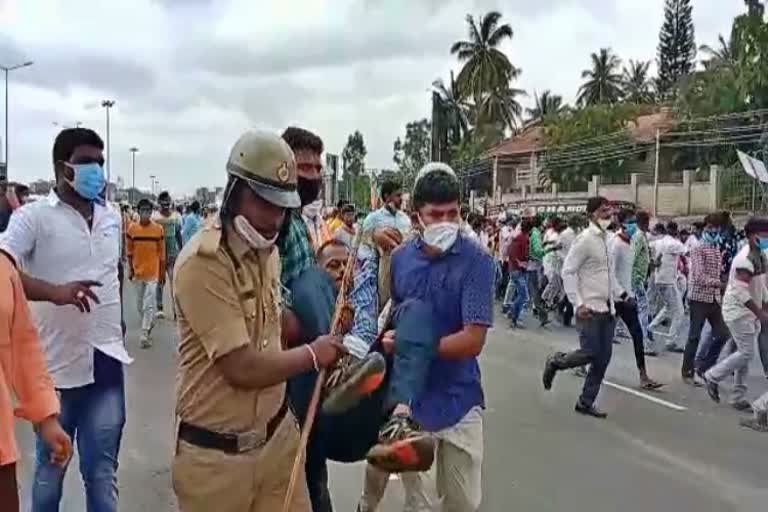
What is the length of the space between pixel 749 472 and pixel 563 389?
3.15 metres

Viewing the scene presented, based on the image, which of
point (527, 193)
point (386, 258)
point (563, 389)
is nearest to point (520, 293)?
point (563, 389)

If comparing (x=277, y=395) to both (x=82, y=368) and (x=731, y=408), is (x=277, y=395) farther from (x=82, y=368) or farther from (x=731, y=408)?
(x=731, y=408)

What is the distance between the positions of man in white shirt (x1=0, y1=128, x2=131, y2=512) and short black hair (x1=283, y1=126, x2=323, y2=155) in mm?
877

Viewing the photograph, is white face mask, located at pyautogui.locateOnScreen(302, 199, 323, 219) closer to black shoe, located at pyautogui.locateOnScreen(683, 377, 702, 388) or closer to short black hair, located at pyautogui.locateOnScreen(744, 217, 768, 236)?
short black hair, located at pyautogui.locateOnScreen(744, 217, 768, 236)

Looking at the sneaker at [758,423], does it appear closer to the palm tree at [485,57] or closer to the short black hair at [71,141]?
the short black hair at [71,141]

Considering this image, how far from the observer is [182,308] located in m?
2.74

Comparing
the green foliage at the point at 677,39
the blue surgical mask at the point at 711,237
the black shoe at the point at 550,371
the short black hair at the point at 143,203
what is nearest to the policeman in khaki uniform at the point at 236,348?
the black shoe at the point at 550,371

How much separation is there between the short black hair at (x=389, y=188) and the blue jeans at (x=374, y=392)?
3.84m

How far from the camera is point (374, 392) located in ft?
11.7

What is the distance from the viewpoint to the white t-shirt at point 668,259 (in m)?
13.9

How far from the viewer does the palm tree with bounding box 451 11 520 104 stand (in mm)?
63188

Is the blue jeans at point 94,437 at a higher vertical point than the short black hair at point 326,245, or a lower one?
lower

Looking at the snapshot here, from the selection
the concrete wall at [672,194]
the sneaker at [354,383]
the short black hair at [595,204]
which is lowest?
the sneaker at [354,383]

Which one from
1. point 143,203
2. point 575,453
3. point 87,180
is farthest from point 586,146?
point 87,180
